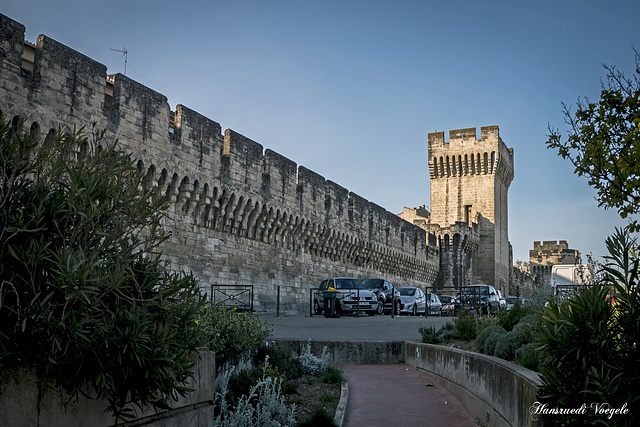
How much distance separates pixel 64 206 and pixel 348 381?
708 centimetres

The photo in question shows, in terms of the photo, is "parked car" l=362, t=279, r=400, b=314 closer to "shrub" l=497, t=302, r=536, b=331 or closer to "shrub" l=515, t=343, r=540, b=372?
"shrub" l=497, t=302, r=536, b=331

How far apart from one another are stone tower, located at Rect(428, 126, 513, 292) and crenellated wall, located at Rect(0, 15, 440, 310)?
18.4m

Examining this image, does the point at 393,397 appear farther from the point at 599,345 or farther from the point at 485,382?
the point at 599,345

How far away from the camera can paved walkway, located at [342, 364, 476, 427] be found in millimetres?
7109

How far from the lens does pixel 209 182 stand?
1870 cm

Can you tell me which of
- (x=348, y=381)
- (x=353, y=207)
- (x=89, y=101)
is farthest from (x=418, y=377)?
(x=353, y=207)

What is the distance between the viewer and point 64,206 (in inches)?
133

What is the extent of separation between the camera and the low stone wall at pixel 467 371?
16.7ft

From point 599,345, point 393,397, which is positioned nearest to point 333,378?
point 393,397

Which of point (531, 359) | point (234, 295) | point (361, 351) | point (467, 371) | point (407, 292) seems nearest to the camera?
point (531, 359)

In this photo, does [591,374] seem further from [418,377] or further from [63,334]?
[418,377]

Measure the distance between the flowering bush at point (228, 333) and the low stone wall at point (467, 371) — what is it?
273cm

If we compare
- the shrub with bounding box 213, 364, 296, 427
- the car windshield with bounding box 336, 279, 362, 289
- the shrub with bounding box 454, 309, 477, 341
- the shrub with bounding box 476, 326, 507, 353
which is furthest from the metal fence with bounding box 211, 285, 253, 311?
the shrub with bounding box 213, 364, 296, 427

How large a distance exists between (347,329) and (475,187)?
33641mm
